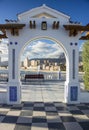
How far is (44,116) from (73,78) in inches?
107

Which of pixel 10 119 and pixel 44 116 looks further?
pixel 44 116

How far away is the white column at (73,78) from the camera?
9.50m

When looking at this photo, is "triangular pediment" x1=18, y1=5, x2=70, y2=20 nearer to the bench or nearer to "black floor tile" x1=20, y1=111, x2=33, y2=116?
"black floor tile" x1=20, y1=111, x2=33, y2=116

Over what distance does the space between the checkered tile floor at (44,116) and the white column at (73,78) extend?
1.54 feet

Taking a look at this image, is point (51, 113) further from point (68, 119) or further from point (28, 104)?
point (28, 104)

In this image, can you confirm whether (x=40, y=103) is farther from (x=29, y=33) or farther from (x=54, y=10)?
(x=54, y=10)

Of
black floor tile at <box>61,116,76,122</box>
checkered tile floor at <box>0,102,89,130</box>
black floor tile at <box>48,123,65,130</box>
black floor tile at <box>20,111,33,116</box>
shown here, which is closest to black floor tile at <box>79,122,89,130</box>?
checkered tile floor at <box>0,102,89,130</box>

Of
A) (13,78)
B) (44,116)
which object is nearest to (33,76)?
(13,78)

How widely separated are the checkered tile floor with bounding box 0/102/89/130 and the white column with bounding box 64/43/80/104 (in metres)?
0.47

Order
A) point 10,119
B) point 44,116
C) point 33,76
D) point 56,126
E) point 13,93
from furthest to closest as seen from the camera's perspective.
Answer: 1. point 33,76
2. point 13,93
3. point 44,116
4. point 10,119
5. point 56,126

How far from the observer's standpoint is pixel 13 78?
9.43 metres

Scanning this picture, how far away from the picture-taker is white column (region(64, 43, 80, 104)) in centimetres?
950

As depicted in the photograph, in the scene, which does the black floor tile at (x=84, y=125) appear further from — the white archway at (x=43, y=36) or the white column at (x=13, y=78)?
the white column at (x=13, y=78)

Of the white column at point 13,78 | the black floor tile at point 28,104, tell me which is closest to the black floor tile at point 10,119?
the black floor tile at point 28,104
